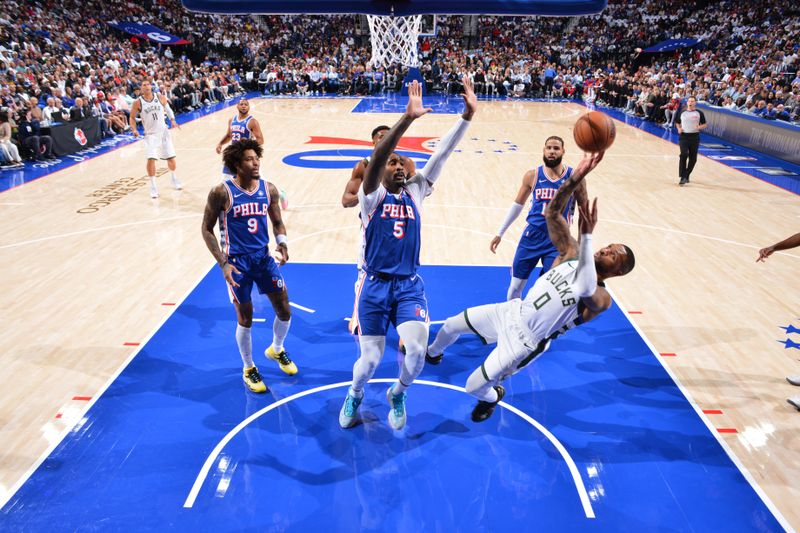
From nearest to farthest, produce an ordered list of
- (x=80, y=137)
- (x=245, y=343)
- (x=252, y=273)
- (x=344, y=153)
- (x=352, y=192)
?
(x=252, y=273) < (x=245, y=343) < (x=352, y=192) < (x=80, y=137) < (x=344, y=153)

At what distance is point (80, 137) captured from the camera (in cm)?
1367

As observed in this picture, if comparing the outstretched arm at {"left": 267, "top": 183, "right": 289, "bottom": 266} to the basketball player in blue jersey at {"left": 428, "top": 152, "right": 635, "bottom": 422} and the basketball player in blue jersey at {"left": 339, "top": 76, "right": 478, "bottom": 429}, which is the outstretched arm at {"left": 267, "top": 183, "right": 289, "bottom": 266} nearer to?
the basketball player in blue jersey at {"left": 339, "top": 76, "right": 478, "bottom": 429}

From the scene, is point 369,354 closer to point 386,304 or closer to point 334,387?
point 386,304

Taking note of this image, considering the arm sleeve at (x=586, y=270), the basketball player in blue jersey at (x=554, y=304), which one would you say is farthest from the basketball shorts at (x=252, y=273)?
the arm sleeve at (x=586, y=270)

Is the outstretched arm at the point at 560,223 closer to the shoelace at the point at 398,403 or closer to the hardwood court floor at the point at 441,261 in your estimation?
the shoelace at the point at 398,403

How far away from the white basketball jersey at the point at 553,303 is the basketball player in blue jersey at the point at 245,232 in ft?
6.43

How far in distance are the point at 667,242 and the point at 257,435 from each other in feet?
21.0

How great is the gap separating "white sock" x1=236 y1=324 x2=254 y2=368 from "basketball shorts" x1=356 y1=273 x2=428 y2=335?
1113 mm

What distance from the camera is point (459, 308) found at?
6.20 meters

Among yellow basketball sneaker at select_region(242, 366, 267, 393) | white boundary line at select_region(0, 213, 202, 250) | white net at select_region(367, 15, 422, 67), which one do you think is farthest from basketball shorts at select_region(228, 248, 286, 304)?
white net at select_region(367, 15, 422, 67)

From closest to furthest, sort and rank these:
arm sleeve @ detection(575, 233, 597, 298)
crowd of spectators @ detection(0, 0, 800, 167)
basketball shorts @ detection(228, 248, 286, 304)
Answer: arm sleeve @ detection(575, 233, 597, 298)
basketball shorts @ detection(228, 248, 286, 304)
crowd of spectators @ detection(0, 0, 800, 167)

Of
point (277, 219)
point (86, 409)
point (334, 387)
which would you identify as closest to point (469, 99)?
point (277, 219)

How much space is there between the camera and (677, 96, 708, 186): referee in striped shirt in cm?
1092

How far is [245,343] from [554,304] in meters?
2.40
